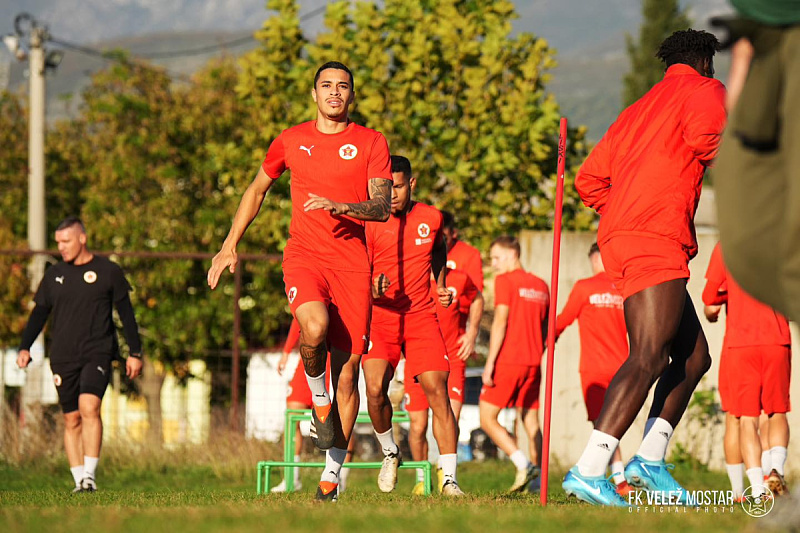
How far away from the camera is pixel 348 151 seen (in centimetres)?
781

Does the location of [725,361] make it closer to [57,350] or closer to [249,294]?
[57,350]

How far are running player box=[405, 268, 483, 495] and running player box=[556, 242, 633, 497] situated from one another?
2.89ft

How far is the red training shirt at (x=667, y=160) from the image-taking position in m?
6.30

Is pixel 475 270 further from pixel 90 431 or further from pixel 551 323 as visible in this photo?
pixel 551 323

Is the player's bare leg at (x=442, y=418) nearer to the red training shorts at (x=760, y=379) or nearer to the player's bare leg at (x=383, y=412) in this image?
the player's bare leg at (x=383, y=412)

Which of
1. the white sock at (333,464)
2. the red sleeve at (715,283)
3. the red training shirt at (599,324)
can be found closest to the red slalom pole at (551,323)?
the white sock at (333,464)

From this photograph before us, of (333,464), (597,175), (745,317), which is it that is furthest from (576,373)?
(597,175)

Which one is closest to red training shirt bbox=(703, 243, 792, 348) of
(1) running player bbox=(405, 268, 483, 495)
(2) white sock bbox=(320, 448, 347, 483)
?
(1) running player bbox=(405, 268, 483, 495)

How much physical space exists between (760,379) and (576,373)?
554 centimetres

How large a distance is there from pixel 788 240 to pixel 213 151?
644 inches

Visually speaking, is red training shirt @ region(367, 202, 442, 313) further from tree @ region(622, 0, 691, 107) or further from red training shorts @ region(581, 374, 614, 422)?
tree @ region(622, 0, 691, 107)

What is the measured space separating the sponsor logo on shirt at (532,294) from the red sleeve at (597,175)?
16.4 feet

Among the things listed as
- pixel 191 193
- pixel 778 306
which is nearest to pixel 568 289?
pixel 778 306

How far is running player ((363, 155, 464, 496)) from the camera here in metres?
9.01
